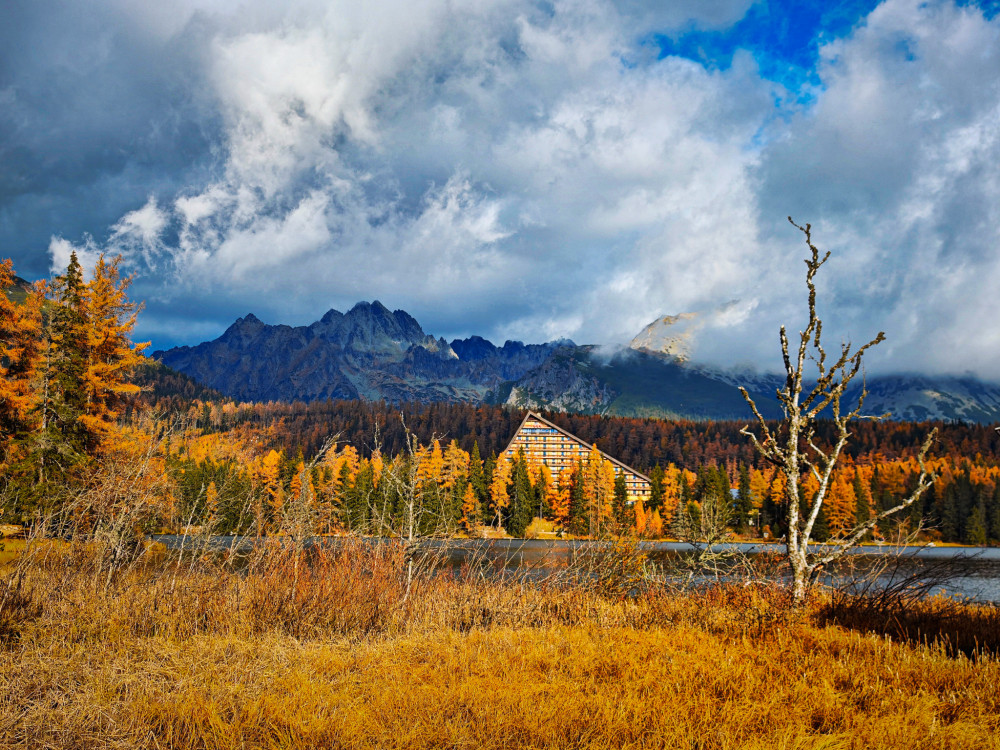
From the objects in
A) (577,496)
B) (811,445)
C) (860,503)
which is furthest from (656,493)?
(811,445)

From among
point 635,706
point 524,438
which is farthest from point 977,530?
point 635,706

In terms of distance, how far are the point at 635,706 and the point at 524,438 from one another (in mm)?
118221

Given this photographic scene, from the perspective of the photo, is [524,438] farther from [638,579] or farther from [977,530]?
[638,579]

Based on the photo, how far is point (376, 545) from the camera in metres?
8.57

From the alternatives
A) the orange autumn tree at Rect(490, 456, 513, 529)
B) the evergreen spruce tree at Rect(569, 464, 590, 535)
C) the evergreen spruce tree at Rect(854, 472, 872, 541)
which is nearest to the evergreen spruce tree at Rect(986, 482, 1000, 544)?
the evergreen spruce tree at Rect(854, 472, 872, 541)

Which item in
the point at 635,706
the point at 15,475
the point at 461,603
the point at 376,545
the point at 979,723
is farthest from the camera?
the point at 15,475

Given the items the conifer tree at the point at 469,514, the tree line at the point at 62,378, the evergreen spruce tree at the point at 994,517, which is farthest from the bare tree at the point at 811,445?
the evergreen spruce tree at the point at 994,517

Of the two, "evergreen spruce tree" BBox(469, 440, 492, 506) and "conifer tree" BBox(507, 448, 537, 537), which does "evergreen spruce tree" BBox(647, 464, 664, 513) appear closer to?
"conifer tree" BBox(507, 448, 537, 537)

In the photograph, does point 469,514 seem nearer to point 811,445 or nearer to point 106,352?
point 106,352

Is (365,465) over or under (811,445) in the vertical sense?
under

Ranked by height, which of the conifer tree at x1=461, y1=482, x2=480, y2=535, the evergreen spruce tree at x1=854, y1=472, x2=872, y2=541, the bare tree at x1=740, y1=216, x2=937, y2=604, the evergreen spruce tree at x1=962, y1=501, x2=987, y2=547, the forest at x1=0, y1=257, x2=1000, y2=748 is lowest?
the evergreen spruce tree at x1=962, y1=501, x2=987, y2=547

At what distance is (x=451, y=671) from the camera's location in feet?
15.2

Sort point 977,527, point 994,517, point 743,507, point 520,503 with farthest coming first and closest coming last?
point 994,517, point 977,527, point 743,507, point 520,503

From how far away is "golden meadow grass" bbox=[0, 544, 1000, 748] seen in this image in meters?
3.50
